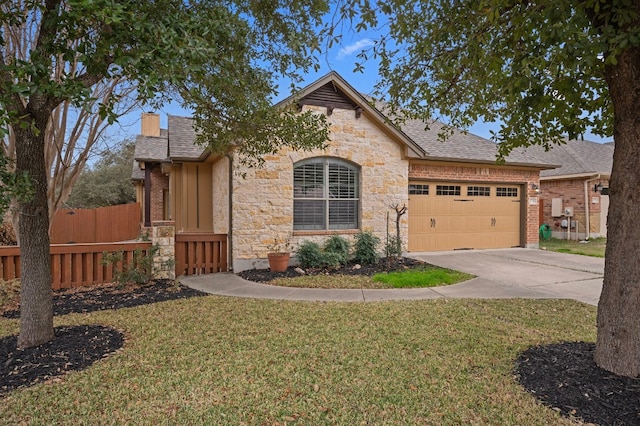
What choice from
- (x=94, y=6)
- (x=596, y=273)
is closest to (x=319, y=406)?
(x=94, y=6)

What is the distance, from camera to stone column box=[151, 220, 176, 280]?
8.24 meters

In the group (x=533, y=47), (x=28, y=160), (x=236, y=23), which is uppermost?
(x=236, y=23)

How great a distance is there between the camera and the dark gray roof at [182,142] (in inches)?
417

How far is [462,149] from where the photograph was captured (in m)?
12.8

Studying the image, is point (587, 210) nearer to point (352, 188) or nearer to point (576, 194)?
point (576, 194)

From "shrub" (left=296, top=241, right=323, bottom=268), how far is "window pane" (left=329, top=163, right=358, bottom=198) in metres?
1.55

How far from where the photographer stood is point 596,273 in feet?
28.7

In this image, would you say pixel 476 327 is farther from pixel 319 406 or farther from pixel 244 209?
pixel 244 209

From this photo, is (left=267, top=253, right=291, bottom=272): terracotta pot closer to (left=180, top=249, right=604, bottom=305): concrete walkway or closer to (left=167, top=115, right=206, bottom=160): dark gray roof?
(left=180, top=249, right=604, bottom=305): concrete walkway

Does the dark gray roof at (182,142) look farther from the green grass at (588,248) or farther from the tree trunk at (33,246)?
the green grass at (588,248)

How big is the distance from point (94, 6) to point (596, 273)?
10503 millimetres

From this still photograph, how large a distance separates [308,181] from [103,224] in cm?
1211

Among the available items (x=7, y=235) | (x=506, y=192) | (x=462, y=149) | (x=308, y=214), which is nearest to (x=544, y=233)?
(x=506, y=192)

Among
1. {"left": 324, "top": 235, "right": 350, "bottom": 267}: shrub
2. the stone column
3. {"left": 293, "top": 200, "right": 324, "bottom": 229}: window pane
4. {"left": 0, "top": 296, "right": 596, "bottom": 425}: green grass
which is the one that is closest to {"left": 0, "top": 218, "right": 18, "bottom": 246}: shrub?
the stone column
